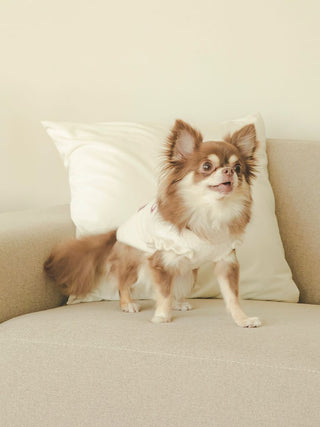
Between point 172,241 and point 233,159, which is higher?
point 233,159

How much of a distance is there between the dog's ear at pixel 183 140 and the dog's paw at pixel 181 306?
Result: 1.38 feet

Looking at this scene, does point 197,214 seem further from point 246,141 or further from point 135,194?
point 135,194

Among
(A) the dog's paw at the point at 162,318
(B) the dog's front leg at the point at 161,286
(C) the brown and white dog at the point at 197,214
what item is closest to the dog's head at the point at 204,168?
(C) the brown and white dog at the point at 197,214

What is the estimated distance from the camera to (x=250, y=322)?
62.6 inches

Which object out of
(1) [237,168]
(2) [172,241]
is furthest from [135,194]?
(1) [237,168]

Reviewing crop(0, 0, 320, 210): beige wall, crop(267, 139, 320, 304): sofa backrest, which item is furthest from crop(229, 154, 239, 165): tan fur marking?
crop(0, 0, 320, 210): beige wall

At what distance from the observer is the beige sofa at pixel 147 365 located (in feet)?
4.31

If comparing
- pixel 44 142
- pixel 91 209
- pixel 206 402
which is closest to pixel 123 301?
pixel 91 209

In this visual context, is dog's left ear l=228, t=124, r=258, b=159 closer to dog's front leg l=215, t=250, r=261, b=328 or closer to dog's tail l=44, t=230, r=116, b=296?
dog's front leg l=215, t=250, r=261, b=328

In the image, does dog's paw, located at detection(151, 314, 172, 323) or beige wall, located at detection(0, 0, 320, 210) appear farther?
beige wall, located at detection(0, 0, 320, 210)

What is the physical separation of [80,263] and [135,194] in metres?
0.27

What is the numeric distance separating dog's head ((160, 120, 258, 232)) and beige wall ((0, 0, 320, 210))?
882 millimetres

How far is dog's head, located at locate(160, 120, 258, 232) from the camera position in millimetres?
1603

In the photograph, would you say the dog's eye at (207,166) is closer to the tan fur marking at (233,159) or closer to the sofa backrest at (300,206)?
the tan fur marking at (233,159)
